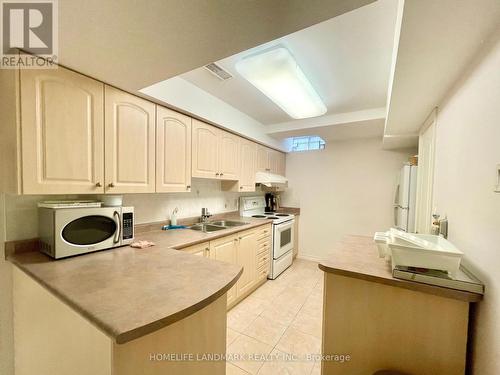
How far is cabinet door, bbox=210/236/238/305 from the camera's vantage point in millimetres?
1991

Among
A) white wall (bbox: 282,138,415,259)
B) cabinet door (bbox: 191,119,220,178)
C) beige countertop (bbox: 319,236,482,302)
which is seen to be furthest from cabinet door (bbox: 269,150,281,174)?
beige countertop (bbox: 319,236,482,302)

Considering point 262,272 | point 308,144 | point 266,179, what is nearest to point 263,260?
point 262,272

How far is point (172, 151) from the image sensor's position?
1911 mm

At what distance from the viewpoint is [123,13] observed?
0.84 metres

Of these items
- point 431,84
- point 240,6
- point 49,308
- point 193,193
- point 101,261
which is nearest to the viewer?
point 240,6

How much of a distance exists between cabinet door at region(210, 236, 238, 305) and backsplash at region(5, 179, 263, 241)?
2.20ft

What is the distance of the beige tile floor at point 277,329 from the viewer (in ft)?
5.25

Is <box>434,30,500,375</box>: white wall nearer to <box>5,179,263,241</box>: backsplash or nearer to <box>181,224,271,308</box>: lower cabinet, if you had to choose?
<box>181,224,271,308</box>: lower cabinet

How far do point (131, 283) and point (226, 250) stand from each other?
1267 millimetres

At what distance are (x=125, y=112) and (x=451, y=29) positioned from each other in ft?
6.30

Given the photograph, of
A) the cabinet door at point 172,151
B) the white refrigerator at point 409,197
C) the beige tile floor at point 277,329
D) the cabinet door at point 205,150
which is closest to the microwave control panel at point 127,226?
the cabinet door at point 172,151

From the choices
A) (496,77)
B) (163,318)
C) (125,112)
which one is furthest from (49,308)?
(496,77)

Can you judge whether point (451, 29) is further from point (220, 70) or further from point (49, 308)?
point (49, 308)

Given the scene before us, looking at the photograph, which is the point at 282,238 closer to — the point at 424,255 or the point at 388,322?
the point at 388,322
